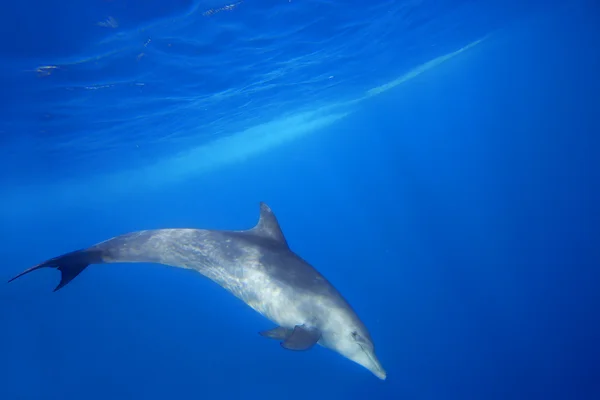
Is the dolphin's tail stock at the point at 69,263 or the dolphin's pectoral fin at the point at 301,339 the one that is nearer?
the dolphin's pectoral fin at the point at 301,339

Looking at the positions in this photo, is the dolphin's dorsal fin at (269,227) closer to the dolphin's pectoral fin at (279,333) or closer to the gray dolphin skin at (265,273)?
the gray dolphin skin at (265,273)

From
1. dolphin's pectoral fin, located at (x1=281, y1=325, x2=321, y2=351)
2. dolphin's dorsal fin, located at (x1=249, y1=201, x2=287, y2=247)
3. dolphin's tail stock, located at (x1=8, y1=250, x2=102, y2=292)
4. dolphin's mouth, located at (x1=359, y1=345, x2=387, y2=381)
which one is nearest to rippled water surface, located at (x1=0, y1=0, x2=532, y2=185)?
dolphin's tail stock, located at (x1=8, y1=250, x2=102, y2=292)

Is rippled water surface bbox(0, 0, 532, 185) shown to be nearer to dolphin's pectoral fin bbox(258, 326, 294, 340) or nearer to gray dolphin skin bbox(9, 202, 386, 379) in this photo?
gray dolphin skin bbox(9, 202, 386, 379)

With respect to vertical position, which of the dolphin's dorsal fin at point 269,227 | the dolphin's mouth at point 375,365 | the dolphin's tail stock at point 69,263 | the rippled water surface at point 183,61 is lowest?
the dolphin's tail stock at point 69,263

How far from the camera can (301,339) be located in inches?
203

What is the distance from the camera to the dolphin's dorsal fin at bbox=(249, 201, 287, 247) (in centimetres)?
675

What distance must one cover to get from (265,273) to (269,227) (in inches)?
37.2

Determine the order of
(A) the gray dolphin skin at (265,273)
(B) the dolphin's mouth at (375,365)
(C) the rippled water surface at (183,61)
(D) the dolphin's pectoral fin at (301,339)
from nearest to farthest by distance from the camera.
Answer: (D) the dolphin's pectoral fin at (301,339)
(B) the dolphin's mouth at (375,365)
(A) the gray dolphin skin at (265,273)
(C) the rippled water surface at (183,61)

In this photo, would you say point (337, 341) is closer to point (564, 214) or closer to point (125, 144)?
point (125, 144)

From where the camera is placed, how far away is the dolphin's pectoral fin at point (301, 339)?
4.89 metres

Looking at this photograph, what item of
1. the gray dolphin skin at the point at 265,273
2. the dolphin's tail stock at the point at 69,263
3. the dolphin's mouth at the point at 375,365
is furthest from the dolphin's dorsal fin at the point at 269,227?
the dolphin's tail stock at the point at 69,263

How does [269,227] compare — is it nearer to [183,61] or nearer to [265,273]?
[265,273]

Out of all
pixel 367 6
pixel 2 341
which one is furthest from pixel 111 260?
pixel 2 341

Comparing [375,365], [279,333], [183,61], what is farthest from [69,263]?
[183,61]
